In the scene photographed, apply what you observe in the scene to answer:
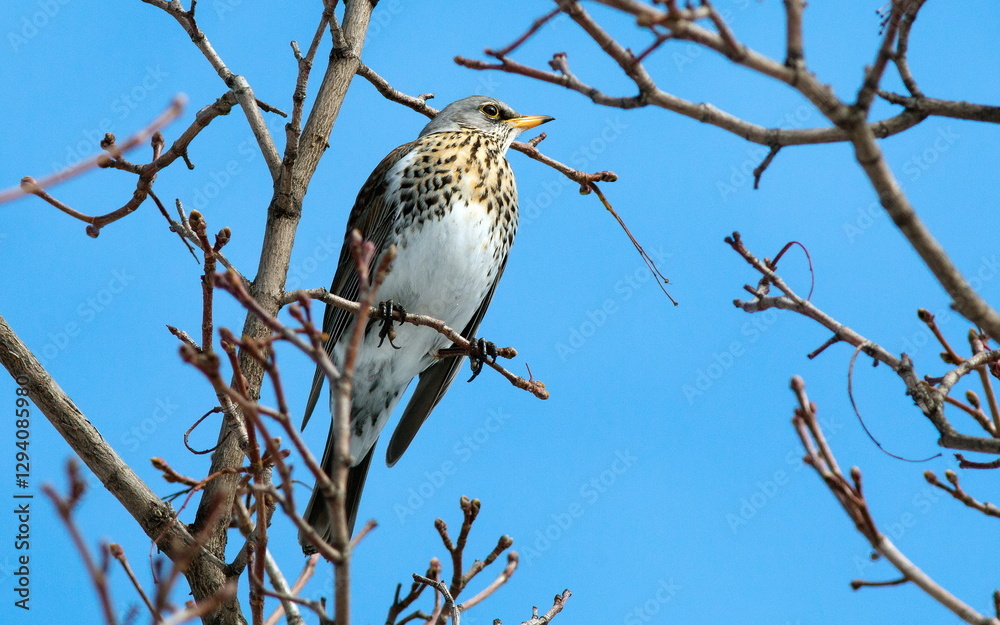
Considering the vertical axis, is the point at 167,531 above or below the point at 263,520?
above

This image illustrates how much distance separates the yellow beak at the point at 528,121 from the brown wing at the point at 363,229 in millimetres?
713

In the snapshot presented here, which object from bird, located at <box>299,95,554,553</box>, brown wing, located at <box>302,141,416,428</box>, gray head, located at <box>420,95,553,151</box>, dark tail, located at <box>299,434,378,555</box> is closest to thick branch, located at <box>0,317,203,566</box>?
dark tail, located at <box>299,434,378,555</box>

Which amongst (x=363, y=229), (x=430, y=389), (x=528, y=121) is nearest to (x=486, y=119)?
(x=528, y=121)

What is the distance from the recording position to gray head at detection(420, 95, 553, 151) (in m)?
5.80

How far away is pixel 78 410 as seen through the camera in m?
3.29

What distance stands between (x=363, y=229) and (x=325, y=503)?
1590 mm

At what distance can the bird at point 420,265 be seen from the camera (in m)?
4.91

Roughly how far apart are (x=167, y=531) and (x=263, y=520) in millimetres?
1265

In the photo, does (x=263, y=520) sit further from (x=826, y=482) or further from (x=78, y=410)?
Answer: (x=78, y=410)

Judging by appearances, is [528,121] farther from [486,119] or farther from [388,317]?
[388,317]

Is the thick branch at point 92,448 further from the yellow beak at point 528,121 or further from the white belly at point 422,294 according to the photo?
the yellow beak at point 528,121

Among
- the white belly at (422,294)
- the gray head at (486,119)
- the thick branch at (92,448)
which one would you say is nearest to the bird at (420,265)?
the white belly at (422,294)

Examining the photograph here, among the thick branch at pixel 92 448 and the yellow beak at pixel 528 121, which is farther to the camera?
the yellow beak at pixel 528 121

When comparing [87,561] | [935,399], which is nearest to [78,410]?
[87,561]
